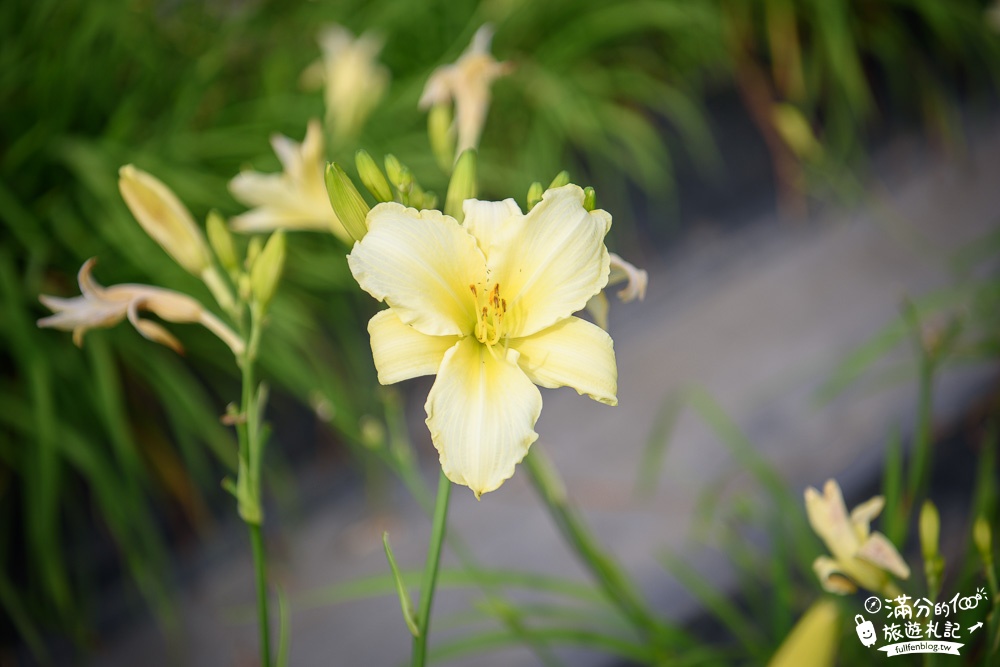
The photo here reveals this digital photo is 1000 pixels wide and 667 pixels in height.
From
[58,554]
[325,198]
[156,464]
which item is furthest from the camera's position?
[156,464]

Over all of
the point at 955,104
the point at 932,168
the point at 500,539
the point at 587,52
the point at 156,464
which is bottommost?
the point at 500,539

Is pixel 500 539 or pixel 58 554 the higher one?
pixel 58 554

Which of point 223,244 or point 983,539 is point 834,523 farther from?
point 223,244

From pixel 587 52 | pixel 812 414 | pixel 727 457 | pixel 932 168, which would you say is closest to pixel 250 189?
pixel 727 457

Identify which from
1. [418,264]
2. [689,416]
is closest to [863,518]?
[418,264]

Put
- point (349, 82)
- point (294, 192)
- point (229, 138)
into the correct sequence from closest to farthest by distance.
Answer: point (294, 192)
point (349, 82)
point (229, 138)

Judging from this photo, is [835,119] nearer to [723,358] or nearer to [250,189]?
[723,358]
